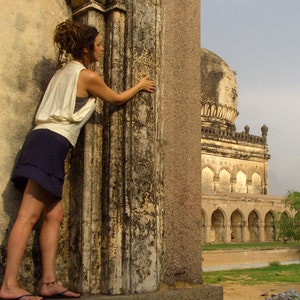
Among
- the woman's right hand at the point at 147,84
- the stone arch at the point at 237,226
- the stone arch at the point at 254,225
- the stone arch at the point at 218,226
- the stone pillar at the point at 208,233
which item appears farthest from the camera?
the stone arch at the point at 254,225

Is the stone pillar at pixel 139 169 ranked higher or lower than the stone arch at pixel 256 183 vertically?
lower

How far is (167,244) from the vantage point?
9.71 feet

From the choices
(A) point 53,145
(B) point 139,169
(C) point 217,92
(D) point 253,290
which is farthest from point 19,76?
(C) point 217,92

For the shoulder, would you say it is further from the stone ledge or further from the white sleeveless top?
the stone ledge

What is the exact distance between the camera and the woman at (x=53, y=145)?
234cm

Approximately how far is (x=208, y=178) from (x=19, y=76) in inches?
1005

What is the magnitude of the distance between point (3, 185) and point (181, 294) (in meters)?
1.12

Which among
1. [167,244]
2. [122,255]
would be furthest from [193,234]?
[122,255]

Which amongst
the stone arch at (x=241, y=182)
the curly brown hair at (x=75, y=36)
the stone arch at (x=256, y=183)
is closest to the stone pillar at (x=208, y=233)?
the stone arch at (x=241, y=182)

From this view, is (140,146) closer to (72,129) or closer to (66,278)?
(72,129)

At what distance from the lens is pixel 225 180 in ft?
94.5

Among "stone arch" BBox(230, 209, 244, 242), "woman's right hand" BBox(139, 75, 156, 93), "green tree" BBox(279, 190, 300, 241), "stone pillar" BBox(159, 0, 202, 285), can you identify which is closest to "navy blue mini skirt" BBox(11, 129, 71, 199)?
"woman's right hand" BBox(139, 75, 156, 93)

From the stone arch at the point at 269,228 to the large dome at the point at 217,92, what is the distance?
649 cm

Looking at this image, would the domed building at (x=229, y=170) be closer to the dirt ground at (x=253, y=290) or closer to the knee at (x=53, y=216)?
the dirt ground at (x=253, y=290)
